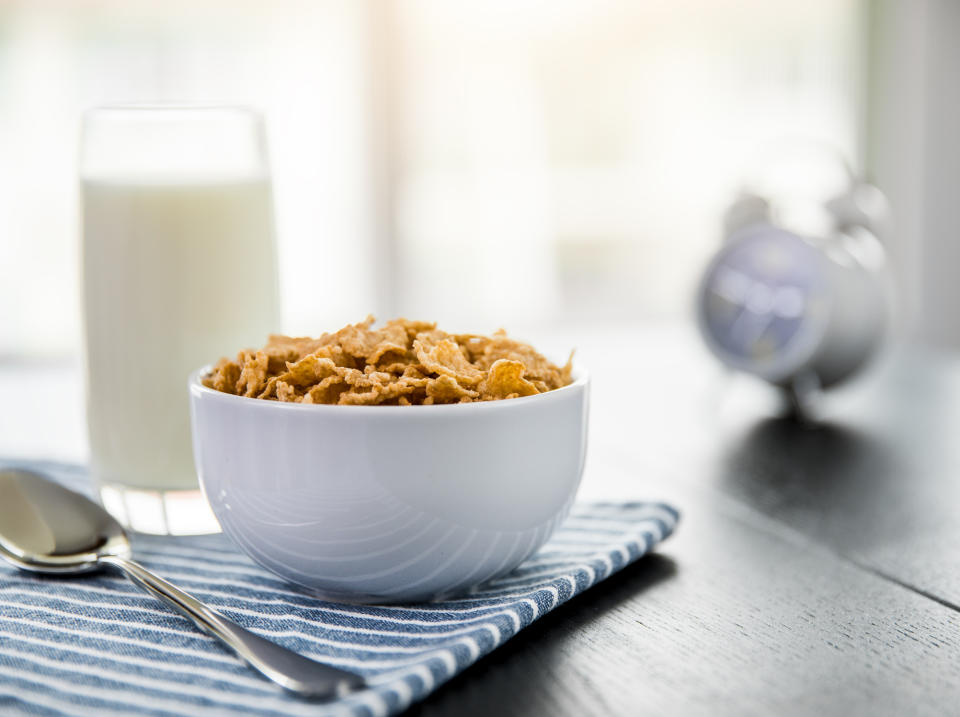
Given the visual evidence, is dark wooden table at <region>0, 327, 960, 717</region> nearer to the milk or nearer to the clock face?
the clock face

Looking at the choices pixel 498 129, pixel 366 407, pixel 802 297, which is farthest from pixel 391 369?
pixel 498 129

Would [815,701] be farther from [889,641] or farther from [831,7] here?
[831,7]

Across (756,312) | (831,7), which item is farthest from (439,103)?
(756,312)

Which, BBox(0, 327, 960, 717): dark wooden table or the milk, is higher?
the milk

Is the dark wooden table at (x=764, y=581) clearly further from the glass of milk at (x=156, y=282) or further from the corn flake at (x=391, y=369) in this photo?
the glass of milk at (x=156, y=282)

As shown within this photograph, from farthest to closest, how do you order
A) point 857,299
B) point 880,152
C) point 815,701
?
point 880,152
point 857,299
point 815,701

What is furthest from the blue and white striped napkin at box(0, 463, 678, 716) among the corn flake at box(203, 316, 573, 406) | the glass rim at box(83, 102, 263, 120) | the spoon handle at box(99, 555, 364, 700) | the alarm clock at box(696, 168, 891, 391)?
the alarm clock at box(696, 168, 891, 391)

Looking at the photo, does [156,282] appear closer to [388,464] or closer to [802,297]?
[388,464]

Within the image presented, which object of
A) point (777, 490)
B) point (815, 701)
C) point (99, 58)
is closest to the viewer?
point (815, 701)
